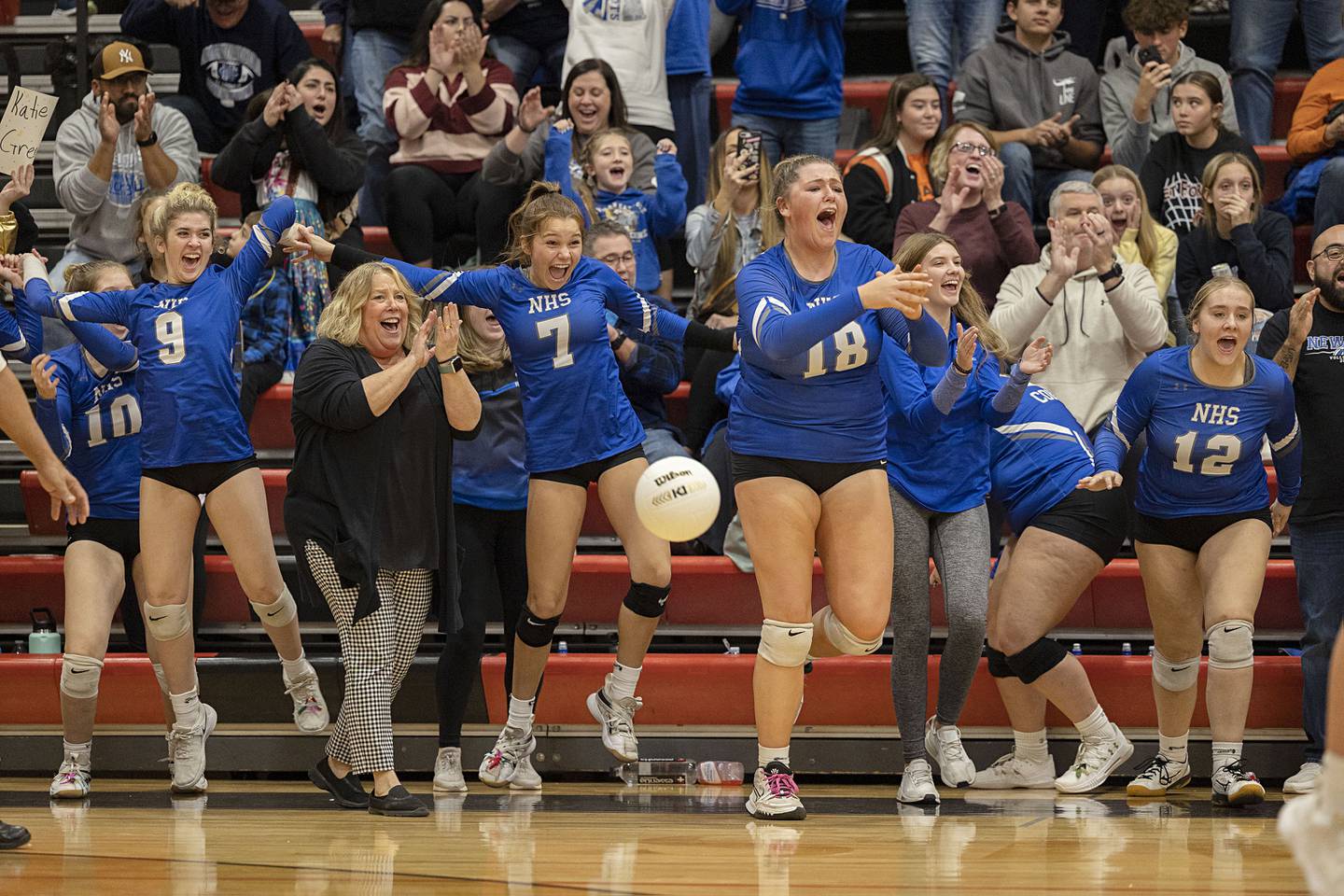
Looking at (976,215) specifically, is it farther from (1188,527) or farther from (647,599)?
(647,599)

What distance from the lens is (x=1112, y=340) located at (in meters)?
6.75

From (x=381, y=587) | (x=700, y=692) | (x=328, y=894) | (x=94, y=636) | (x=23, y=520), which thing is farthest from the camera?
(x=23, y=520)

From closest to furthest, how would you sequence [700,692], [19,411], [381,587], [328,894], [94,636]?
[328,894] → [19,411] → [381,587] → [94,636] → [700,692]

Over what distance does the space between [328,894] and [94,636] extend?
232cm

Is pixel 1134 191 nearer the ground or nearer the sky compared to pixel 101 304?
nearer the sky

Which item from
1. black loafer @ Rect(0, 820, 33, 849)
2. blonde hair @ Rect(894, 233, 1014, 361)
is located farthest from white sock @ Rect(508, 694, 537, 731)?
blonde hair @ Rect(894, 233, 1014, 361)

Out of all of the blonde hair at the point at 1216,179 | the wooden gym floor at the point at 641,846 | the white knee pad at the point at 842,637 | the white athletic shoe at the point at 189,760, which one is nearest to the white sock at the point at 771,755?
the wooden gym floor at the point at 641,846

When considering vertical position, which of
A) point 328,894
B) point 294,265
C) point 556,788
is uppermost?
point 294,265

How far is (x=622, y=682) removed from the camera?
228 inches

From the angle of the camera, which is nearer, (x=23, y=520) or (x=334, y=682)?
(x=334, y=682)

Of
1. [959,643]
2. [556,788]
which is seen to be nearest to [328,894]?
[556,788]

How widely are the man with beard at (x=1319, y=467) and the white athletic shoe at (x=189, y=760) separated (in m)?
4.03

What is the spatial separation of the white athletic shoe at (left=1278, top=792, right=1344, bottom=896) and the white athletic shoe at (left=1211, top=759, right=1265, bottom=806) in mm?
3114

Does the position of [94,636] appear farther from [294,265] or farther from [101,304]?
[294,265]
